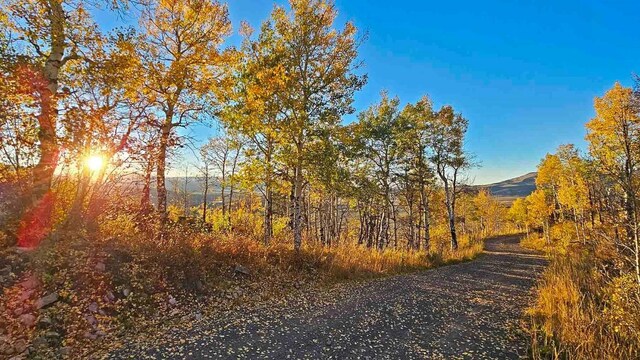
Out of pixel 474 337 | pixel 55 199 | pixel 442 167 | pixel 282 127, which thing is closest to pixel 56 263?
pixel 55 199

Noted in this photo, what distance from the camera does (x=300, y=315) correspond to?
766 cm

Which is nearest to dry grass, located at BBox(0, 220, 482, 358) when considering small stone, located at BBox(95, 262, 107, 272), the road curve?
small stone, located at BBox(95, 262, 107, 272)

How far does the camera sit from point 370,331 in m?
6.75

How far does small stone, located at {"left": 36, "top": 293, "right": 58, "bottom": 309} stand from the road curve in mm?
1884

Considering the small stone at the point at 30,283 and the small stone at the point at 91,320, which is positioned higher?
the small stone at the point at 30,283

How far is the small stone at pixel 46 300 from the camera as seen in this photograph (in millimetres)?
5657

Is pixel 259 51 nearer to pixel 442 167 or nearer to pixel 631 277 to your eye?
pixel 631 277

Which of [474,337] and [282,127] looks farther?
[282,127]

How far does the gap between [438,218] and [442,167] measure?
16.7m

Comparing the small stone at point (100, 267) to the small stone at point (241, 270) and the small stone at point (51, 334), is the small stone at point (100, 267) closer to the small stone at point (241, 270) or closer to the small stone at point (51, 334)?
the small stone at point (51, 334)

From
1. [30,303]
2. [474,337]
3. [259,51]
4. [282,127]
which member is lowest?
[474,337]

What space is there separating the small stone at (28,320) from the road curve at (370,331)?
1636 millimetres

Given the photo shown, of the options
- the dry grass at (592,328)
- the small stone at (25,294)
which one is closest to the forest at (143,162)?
the small stone at (25,294)

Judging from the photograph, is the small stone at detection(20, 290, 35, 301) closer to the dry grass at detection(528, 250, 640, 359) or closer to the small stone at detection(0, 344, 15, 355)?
the small stone at detection(0, 344, 15, 355)
